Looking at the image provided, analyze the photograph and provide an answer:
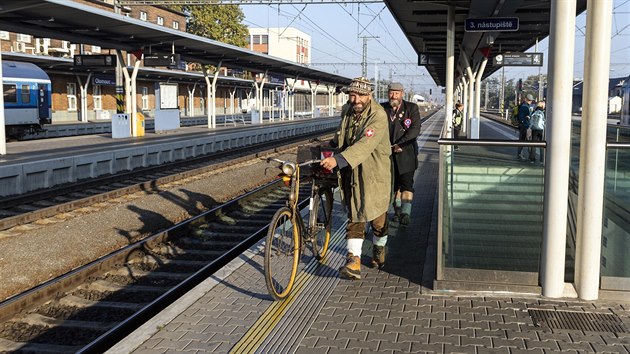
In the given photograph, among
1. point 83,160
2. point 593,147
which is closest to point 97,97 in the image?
point 83,160

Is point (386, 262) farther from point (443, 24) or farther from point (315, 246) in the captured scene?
point (443, 24)

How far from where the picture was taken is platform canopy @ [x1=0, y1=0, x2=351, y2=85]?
55.4 ft

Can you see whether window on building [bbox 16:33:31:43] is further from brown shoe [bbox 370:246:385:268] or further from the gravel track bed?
brown shoe [bbox 370:246:385:268]

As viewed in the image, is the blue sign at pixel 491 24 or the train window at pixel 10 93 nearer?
the blue sign at pixel 491 24

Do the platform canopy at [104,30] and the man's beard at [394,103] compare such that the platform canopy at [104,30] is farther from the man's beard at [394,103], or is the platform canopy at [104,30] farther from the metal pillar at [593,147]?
the metal pillar at [593,147]

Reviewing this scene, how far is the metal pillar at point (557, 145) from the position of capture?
16.1 ft

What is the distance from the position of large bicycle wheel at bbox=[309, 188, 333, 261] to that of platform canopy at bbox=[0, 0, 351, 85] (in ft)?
40.4

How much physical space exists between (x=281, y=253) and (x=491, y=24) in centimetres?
848

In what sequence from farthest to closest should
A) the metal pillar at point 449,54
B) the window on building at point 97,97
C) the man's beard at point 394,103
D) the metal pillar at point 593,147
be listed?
the window on building at point 97,97 < the metal pillar at point 449,54 < the man's beard at point 394,103 < the metal pillar at point 593,147

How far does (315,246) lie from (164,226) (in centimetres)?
458

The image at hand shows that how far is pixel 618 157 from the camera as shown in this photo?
501cm

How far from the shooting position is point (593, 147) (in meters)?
4.89

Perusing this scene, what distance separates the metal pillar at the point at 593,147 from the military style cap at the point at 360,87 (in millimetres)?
1749

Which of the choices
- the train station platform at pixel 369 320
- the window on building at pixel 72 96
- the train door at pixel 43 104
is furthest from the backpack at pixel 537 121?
the window on building at pixel 72 96
